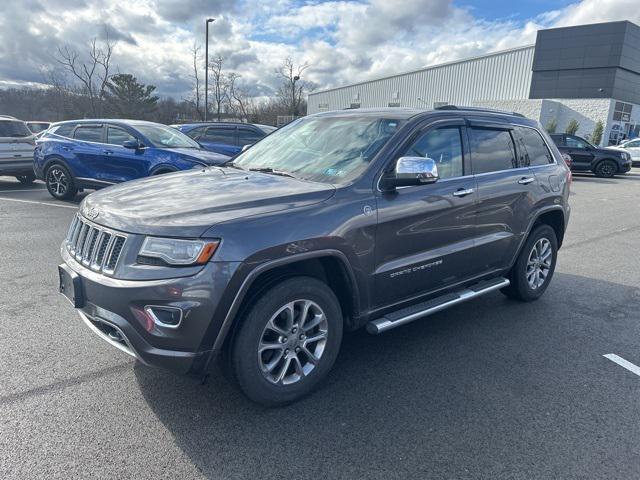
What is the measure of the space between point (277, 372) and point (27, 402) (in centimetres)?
155

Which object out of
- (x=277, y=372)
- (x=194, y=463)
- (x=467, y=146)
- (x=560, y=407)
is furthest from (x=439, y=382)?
(x=467, y=146)

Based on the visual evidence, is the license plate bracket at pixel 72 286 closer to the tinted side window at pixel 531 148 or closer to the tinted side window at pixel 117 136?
the tinted side window at pixel 531 148

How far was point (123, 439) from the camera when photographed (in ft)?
8.46

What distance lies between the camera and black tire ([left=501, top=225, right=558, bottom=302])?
464cm

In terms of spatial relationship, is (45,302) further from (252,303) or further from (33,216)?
(33,216)

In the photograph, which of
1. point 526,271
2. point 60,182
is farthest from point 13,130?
point 526,271

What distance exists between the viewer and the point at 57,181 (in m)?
9.92

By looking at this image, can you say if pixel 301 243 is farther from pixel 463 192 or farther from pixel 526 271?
pixel 526 271

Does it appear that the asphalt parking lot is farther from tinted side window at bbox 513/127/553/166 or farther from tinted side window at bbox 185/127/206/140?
tinted side window at bbox 185/127/206/140

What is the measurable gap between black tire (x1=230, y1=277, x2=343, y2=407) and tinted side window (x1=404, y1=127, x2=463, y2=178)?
1380 millimetres

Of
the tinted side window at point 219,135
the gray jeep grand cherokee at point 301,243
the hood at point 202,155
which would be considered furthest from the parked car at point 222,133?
the gray jeep grand cherokee at point 301,243

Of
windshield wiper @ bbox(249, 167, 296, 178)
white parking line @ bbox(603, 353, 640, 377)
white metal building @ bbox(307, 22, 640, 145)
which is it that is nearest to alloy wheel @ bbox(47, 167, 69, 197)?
windshield wiper @ bbox(249, 167, 296, 178)

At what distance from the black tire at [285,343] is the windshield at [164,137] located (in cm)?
718

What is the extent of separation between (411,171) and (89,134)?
28.3ft
